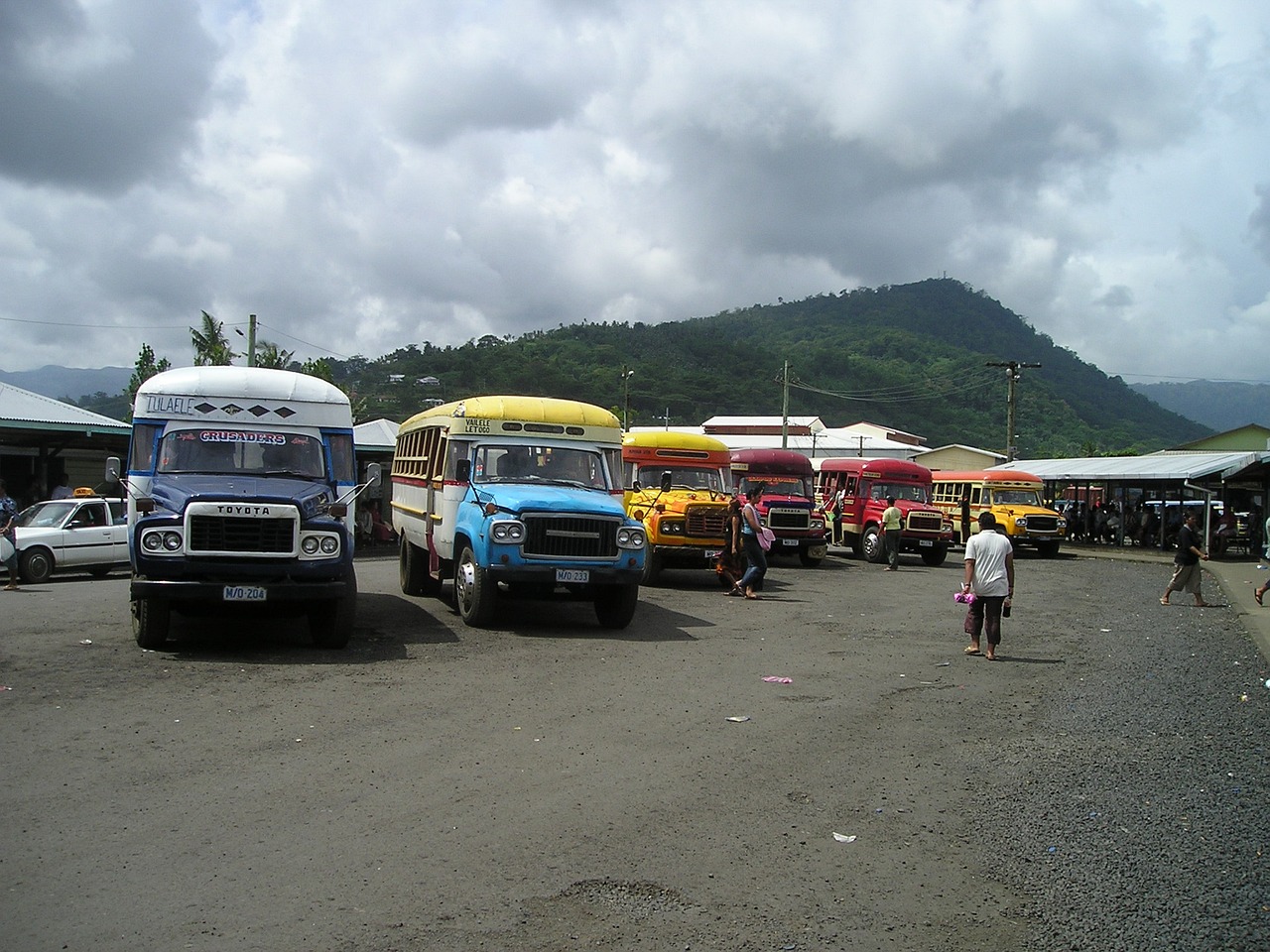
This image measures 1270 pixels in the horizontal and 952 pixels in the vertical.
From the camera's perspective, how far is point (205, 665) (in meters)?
10.0

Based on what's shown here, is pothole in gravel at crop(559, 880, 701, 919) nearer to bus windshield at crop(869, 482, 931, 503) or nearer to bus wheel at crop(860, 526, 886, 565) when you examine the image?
bus wheel at crop(860, 526, 886, 565)

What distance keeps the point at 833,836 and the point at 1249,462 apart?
29.7 m

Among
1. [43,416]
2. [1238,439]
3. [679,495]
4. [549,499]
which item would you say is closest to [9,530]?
[549,499]

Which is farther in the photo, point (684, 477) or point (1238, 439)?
point (1238, 439)

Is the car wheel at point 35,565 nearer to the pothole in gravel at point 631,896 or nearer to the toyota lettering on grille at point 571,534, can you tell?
the toyota lettering on grille at point 571,534

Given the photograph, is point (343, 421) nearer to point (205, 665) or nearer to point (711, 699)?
point (205, 665)

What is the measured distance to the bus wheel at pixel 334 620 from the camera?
35.1 feet

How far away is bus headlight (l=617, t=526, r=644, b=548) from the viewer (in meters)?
12.6

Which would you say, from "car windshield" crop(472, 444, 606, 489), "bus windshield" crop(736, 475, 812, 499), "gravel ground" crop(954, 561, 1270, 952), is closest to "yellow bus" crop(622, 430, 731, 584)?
"car windshield" crop(472, 444, 606, 489)

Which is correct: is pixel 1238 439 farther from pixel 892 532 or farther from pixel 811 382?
pixel 811 382

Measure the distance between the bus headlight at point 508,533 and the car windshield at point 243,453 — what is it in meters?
2.01

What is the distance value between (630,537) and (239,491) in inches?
172

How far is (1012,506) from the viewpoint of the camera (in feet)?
107

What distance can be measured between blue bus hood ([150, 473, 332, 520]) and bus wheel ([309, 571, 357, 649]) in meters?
0.89
